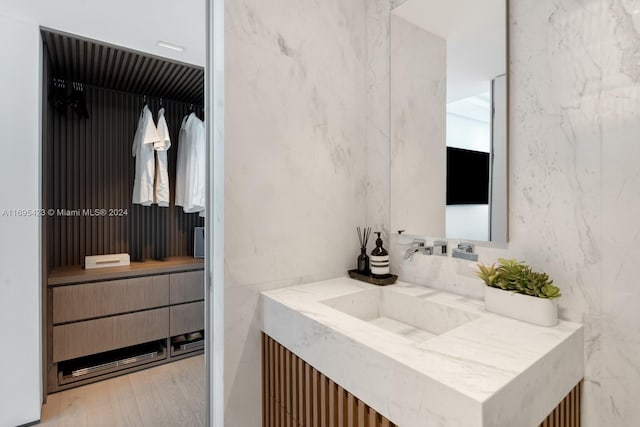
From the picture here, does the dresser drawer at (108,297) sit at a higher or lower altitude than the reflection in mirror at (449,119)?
lower

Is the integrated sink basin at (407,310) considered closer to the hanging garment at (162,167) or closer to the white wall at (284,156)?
the white wall at (284,156)

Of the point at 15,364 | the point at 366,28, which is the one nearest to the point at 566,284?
the point at 366,28

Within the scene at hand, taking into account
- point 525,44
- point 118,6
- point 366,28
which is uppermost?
point 118,6

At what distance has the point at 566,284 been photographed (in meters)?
1.02

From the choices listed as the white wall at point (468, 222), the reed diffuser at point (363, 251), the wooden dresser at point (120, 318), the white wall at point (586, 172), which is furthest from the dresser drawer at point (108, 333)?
the white wall at point (586, 172)

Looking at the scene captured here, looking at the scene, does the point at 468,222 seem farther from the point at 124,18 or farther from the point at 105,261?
the point at 105,261

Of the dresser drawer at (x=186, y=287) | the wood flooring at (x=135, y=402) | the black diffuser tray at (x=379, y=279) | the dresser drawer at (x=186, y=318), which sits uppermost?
the black diffuser tray at (x=379, y=279)

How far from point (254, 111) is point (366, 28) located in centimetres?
83

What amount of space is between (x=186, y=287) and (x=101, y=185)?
1159 mm

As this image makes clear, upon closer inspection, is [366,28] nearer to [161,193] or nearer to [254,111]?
[254,111]

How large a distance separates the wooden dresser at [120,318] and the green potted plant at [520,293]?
92.7 inches

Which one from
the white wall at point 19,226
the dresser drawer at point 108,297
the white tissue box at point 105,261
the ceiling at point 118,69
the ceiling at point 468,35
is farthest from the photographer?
the white tissue box at point 105,261

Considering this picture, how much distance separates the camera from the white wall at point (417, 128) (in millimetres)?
1392

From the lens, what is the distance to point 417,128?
1.46 metres
